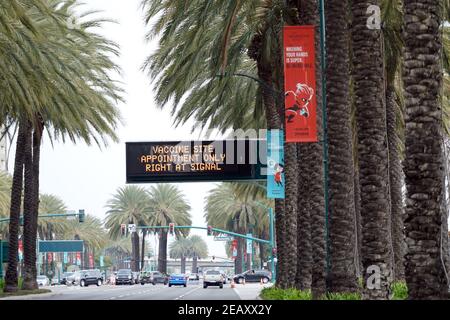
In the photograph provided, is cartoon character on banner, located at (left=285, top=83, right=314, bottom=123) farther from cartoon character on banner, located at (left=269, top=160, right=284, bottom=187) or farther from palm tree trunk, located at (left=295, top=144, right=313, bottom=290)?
cartoon character on banner, located at (left=269, top=160, right=284, bottom=187)

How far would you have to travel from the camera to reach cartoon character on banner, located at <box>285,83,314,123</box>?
2458 cm

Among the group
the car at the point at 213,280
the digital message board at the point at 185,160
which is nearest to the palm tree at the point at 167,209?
the car at the point at 213,280

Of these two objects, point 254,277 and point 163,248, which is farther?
point 163,248

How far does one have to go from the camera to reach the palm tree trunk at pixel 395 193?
1468 inches

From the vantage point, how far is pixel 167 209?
124 metres

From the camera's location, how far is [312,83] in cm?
2483

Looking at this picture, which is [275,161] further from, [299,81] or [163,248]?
[163,248]

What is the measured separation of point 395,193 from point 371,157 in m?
20.2

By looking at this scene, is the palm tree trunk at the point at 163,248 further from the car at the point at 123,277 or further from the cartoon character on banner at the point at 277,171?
the cartoon character on banner at the point at 277,171

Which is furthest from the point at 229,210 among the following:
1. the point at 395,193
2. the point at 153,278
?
the point at 395,193

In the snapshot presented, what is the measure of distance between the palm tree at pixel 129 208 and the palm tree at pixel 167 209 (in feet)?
2.74
